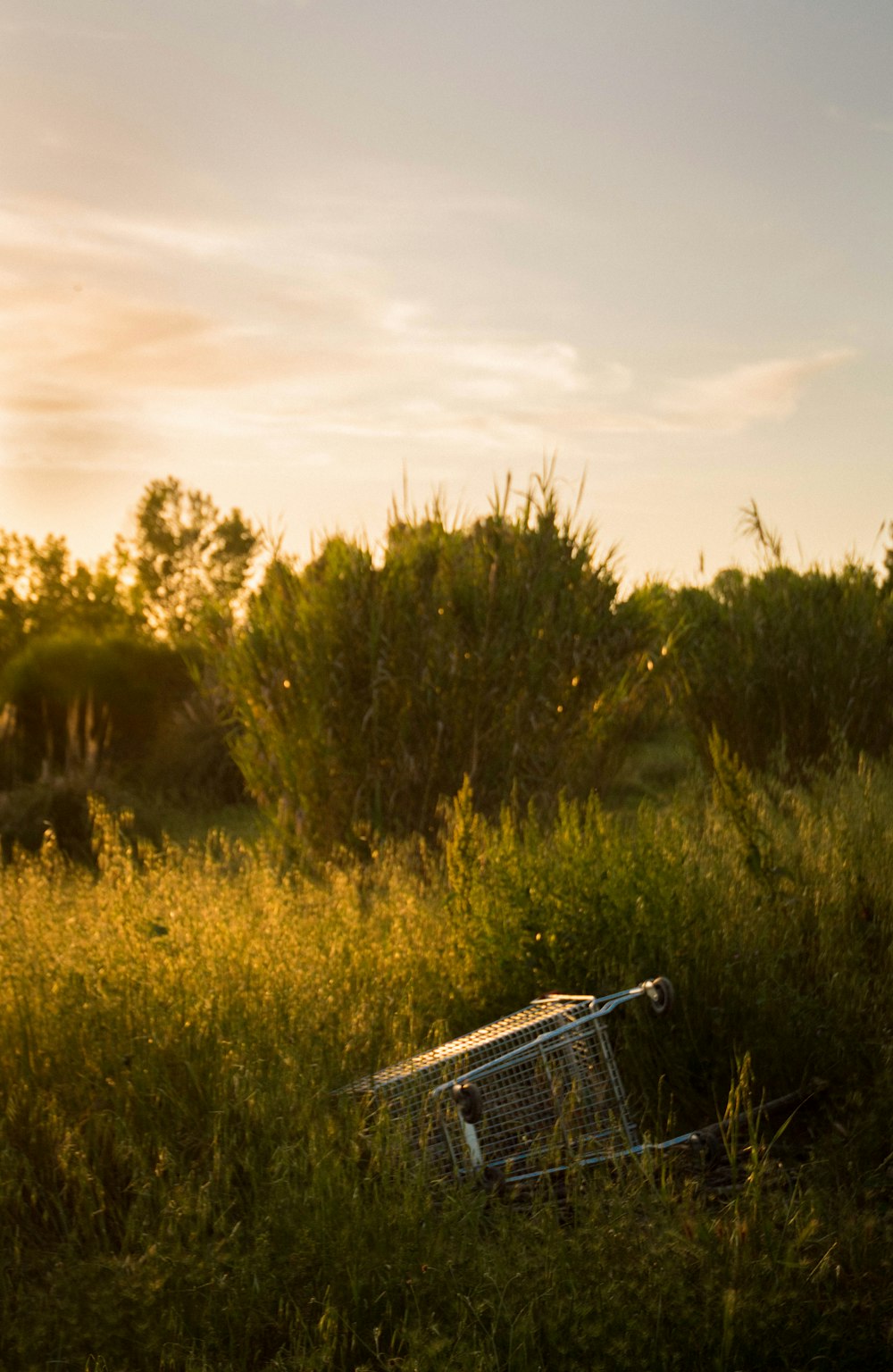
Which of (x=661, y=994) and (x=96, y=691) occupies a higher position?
(x=96, y=691)

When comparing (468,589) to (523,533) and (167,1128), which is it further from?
(167,1128)

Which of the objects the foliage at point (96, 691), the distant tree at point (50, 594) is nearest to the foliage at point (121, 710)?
the foliage at point (96, 691)

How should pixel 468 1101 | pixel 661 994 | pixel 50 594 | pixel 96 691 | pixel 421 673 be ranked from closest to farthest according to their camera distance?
pixel 468 1101 → pixel 661 994 → pixel 421 673 → pixel 96 691 → pixel 50 594

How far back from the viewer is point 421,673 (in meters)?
8.58

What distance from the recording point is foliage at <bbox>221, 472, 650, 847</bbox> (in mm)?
8570

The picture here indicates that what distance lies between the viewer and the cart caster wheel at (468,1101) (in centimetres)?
349

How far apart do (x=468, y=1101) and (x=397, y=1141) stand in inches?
9.5

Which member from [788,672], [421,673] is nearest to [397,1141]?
[421,673]

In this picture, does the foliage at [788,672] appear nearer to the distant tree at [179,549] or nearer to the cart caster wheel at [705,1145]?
the cart caster wheel at [705,1145]

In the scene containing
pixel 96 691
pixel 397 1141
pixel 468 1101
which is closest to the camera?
pixel 397 1141

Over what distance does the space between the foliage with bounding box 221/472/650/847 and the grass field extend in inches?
83.9

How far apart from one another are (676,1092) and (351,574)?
16.7ft

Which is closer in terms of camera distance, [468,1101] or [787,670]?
[468,1101]

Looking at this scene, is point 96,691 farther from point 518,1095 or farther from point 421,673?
point 518,1095
